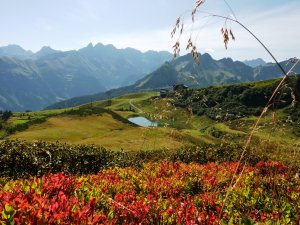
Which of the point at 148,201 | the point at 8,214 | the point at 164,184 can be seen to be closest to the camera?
the point at 8,214

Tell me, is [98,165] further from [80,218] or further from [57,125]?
[57,125]

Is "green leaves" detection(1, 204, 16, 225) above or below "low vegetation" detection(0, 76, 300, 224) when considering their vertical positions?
above

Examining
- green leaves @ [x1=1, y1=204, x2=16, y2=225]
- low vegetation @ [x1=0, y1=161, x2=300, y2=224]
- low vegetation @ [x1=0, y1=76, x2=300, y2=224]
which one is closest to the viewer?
green leaves @ [x1=1, y1=204, x2=16, y2=225]

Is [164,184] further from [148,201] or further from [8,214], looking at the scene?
[8,214]

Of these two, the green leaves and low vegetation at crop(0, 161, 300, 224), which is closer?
the green leaves

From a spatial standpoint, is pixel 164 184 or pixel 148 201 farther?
pixel 164 184

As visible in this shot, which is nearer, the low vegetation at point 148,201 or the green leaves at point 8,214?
the green leaves at point 8,214

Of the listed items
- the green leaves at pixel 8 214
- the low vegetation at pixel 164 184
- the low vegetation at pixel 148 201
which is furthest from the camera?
the low vegetation at pixel 164 184

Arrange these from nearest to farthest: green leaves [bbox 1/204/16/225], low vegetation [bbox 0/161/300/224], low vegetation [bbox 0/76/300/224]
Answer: green leaves [bbox 1/204/16/225], low vegetation [bbox 0/161/300/224], low vegetation [bbox 0/76/300/224]

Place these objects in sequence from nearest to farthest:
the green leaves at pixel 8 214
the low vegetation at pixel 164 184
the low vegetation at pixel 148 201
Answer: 1. the green leaves at pixel 8 214
2. the low vegetation at pixel 148 201
3. the low vegetation at pixel 164 184

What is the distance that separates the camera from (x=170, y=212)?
552 centimetres

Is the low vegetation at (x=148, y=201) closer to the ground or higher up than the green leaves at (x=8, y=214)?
closer to the ground

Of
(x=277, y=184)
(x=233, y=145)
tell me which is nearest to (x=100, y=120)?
(x=233, y=145)

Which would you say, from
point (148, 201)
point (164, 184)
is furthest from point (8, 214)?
point (164, 184)
